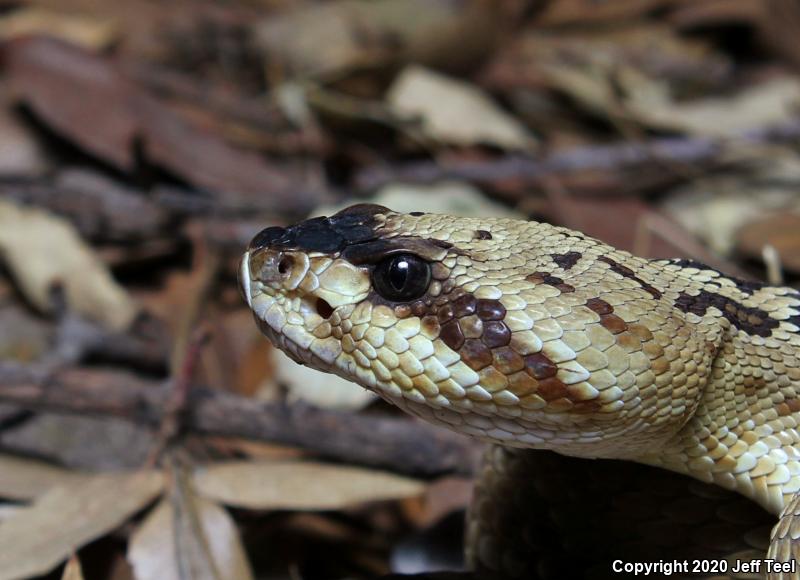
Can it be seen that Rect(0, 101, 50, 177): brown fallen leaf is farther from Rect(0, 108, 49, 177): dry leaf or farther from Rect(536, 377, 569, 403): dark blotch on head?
Rect(536, 377, 569, 403): dark blotch on head

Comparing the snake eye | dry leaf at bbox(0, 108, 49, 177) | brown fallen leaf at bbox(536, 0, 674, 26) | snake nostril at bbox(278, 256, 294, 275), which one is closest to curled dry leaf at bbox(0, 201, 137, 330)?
dry leaf at bbox(0, 108, 49, 177)

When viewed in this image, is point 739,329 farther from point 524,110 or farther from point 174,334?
point 524,110

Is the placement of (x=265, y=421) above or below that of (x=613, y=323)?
above

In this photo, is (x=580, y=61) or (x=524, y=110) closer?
(x=524, y=110)

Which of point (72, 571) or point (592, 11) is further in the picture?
point (592, 11)

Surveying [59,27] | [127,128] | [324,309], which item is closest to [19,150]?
[127,128]

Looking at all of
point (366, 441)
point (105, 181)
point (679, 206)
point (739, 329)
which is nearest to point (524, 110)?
point (679, 206)

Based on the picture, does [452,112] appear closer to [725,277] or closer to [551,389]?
[725,277]
